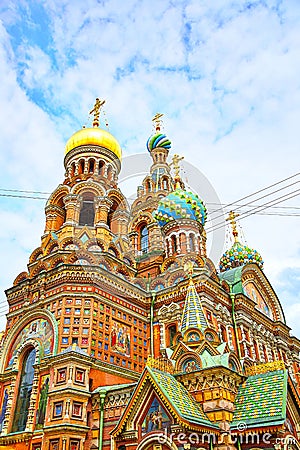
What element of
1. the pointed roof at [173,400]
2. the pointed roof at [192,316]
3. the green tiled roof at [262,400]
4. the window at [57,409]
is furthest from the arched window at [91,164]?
the green tiled roof at [262,400]

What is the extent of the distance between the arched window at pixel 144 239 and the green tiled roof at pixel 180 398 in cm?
1366

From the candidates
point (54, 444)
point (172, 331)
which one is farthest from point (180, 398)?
point (172, 331)

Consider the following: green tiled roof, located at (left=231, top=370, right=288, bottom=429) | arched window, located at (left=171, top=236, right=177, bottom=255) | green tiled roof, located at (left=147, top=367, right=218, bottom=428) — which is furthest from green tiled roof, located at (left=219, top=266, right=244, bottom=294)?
green tiled roof, located at (left=147, top=367, right=218, bottom=428)

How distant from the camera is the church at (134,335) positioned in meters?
10.3

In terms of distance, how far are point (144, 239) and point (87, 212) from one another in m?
5.48

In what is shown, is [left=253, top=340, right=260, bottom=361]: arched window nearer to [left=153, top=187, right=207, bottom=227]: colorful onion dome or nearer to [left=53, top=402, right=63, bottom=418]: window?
[left=153, top=187, right=207, bottom=227]: colorful onion dome

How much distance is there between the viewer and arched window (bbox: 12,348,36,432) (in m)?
14.5

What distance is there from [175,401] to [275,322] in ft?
44.1

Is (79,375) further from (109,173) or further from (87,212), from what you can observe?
(109,173)

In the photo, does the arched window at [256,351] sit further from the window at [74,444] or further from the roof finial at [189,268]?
the window at [74,444]

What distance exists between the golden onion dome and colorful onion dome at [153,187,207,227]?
152 inches

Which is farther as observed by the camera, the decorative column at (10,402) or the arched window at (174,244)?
the arched window at (174,244)

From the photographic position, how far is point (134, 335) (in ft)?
56.2

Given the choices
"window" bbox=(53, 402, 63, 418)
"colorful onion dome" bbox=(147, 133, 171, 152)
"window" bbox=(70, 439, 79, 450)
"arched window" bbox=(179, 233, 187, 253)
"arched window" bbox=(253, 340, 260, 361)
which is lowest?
"window" bbox=(70, 439, 79, 450)
